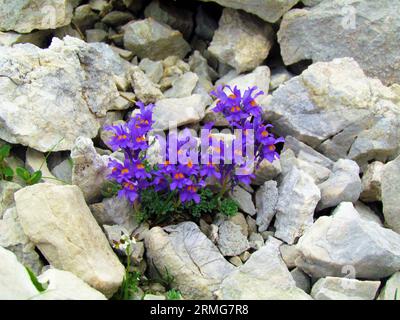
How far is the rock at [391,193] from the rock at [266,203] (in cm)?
83

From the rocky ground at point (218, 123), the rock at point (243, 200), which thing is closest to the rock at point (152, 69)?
the rocky ground at point (218, 123)

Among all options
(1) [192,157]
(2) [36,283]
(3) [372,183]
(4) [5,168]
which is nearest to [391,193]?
(3) [372,183]

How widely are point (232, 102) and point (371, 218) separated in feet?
4.78

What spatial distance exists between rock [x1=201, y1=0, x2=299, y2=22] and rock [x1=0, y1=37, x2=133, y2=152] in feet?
4.41

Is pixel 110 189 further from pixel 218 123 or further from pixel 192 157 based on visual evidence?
pixel 218 123

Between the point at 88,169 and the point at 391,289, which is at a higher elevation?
the point at 88,169

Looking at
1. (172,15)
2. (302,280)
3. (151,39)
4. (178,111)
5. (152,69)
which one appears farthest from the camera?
(172,15)

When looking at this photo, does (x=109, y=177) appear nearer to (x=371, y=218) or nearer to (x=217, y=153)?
(x=217, y=153)

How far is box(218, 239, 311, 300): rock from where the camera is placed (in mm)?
4047

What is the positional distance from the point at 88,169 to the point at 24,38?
6.03 feet

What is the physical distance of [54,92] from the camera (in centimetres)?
501

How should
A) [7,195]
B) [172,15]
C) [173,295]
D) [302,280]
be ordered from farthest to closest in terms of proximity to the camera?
[172,15], [7,195], [302,280], [173,295]

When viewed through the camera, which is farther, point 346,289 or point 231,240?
point 231,240

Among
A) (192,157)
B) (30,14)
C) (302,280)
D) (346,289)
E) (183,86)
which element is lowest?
(302,280)
